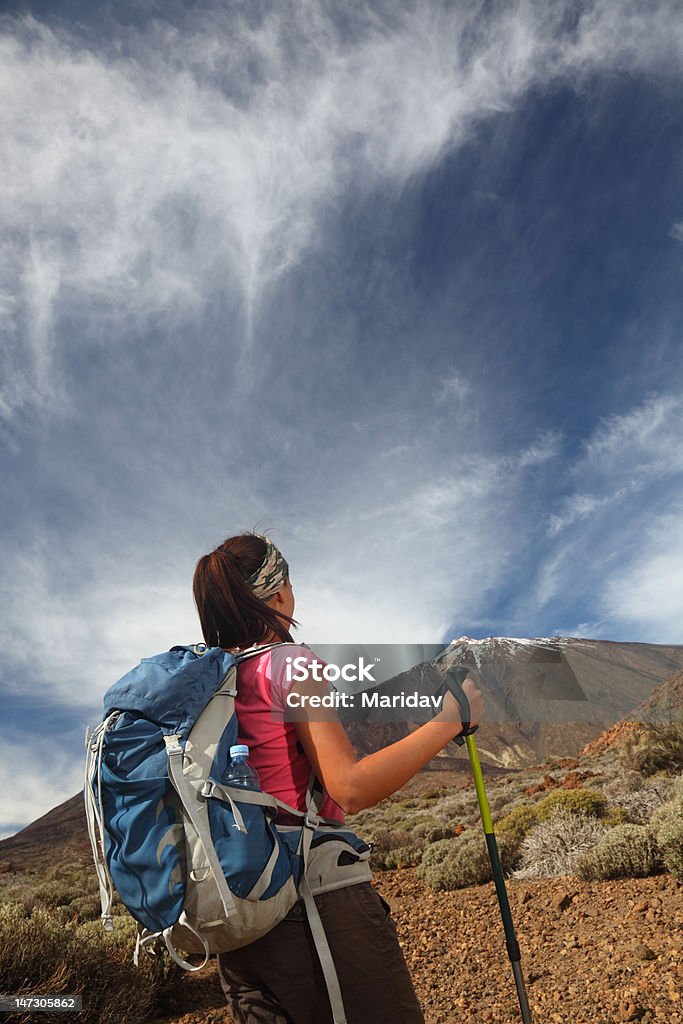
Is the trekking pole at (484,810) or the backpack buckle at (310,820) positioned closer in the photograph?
the backpack buckle at (310,820)

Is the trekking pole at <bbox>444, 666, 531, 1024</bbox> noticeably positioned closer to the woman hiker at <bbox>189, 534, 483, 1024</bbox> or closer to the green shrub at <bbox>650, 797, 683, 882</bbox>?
the woman hiker at <bbox>189, 534, 483, 1024</bbox>

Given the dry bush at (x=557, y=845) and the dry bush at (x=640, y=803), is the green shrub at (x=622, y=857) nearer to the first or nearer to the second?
the dry bush at (x=557, y=845)

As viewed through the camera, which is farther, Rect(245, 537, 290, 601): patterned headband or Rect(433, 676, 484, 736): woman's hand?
Rect(245, 537, 290, 601): patterned headband

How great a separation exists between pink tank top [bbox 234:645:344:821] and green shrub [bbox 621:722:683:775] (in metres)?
13.1

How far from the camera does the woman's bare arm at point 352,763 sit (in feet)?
5.77

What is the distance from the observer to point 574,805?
11.7m

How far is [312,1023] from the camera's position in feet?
5.84

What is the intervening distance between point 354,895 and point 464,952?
714 cm

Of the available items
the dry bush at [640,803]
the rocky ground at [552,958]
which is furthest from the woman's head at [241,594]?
the dry bush at [640,803]

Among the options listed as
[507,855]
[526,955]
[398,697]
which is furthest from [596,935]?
[398,697]

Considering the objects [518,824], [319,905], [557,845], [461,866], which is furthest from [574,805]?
[319,905]

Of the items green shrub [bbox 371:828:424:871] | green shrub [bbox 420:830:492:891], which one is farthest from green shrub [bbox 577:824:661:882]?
green shrub [bbox 371:828:424:871]

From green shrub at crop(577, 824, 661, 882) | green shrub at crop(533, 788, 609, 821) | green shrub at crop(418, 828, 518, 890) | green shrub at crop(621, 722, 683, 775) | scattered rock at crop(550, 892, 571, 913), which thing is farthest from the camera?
green shrub at crop(621, 722, 683, 775)

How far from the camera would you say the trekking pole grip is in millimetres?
2127
